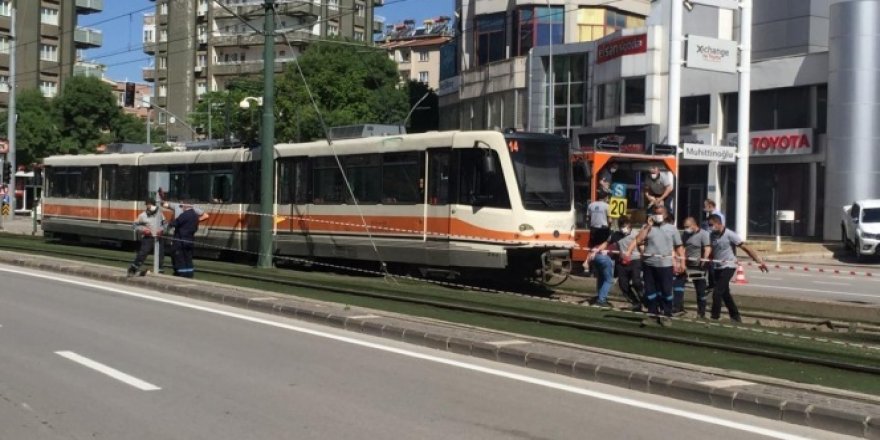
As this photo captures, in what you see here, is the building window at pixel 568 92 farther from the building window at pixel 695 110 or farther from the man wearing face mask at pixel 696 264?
the man wearing face mask at pixel 696 264

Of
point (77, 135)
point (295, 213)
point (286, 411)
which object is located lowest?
point (286, 411)

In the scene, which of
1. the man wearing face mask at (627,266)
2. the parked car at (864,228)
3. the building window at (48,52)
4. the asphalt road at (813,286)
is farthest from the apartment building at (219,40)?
the man wearing face mask at (627,266)

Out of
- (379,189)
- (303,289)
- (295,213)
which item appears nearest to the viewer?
(303,289)

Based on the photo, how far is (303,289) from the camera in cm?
1722

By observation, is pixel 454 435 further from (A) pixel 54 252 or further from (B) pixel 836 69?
Answer: (B) pixel 836 69

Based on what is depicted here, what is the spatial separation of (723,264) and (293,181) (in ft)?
39.0

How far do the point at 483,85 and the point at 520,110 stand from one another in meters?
4.31

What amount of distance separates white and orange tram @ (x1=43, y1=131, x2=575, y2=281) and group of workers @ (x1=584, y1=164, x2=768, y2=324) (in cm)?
135

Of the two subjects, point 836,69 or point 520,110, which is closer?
point 836,69

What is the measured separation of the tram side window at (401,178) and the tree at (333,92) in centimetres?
3967

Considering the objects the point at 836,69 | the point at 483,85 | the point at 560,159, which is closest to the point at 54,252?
the point at 560,159

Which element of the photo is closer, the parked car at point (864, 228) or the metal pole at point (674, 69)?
the metal pole at point (674, 69)

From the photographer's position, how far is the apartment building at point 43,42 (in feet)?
270

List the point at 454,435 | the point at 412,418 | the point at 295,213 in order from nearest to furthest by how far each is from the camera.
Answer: the point at 454,435
the point at 412,418
the point at 295,213
